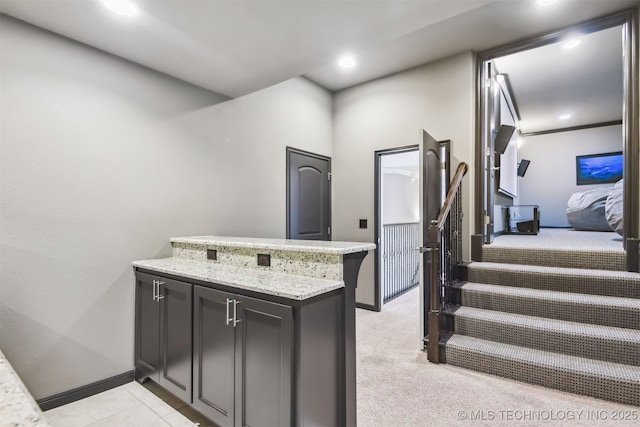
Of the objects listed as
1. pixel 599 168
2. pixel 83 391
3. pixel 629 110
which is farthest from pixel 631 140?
pixel 599 168

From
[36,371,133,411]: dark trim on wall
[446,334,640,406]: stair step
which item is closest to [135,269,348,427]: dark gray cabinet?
[36,371,133,411]: dark trim on wall

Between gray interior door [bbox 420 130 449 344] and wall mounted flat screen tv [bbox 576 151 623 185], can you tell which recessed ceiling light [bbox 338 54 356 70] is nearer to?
gray interior door [bbox 420 130 449 344]

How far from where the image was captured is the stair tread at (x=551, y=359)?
7.01ft

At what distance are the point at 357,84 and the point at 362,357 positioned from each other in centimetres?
358

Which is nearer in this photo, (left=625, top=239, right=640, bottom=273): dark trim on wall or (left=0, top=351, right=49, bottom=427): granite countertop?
(left=0, top=351, right=49, bottom=427): granite countertop

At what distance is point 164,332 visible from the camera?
220 centimetres

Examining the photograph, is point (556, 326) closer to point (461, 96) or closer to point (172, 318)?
point (461, 96)

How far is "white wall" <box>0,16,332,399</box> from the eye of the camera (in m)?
2.01

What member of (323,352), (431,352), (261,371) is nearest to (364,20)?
Answer: (323,352)

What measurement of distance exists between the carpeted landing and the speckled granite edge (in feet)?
5.35

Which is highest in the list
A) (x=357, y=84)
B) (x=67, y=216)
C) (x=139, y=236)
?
(x=357, y=84)

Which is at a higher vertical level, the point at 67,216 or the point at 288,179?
the point at 288,179

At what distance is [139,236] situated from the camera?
2.55 metres

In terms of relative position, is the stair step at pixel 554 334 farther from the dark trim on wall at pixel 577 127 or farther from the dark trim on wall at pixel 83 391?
the dark trim on wall at pixel 577 127
